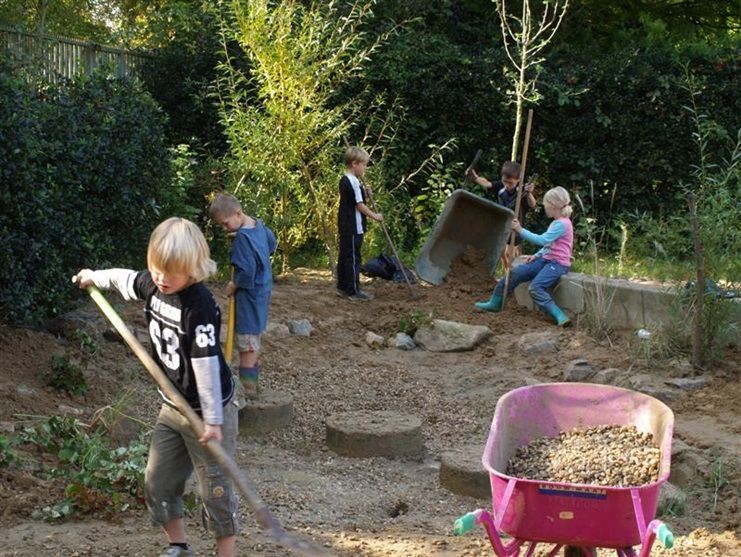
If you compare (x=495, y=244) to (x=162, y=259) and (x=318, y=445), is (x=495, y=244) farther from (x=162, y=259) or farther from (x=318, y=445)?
(x=162, y=259)

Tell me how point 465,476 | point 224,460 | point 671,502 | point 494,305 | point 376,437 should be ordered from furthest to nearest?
point 494,305 → point 376,437 → point 465,476 → point 671,502 → point 224,460

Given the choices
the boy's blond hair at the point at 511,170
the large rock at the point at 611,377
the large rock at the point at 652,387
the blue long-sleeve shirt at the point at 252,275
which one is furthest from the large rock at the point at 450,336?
the blue long-sleeve shirt at the point at 252,275

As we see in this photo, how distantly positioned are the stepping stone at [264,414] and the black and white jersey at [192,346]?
8.36 ft

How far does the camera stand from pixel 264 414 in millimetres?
6891

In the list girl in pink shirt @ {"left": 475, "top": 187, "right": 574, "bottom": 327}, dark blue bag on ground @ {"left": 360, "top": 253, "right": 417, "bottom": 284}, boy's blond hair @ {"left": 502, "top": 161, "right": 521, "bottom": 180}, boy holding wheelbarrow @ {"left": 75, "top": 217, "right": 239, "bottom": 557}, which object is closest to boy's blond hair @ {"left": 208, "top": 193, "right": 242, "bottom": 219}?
boy holding wheelbarrow @ {"left": 75, "top": 217, "right": 239, "bottom": 557}

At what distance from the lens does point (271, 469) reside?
612 cm

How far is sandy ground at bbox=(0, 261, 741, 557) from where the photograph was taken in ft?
→ 16.2

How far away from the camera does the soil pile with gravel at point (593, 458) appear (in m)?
4.44

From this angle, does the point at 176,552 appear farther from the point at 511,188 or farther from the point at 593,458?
the point at 511,188

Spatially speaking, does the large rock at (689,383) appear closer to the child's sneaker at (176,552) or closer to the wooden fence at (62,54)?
the child's sneaker at (176,552)

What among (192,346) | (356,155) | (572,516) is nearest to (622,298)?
(356,155)

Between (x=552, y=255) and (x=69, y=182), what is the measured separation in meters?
4.30

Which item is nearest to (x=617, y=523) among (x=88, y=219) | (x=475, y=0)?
(x=88, y=219)

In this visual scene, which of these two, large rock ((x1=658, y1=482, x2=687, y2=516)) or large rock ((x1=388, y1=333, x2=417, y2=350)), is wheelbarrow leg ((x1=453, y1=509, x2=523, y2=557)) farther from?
large rock ((x1=388, y1=333, x2=417, y2=350))
